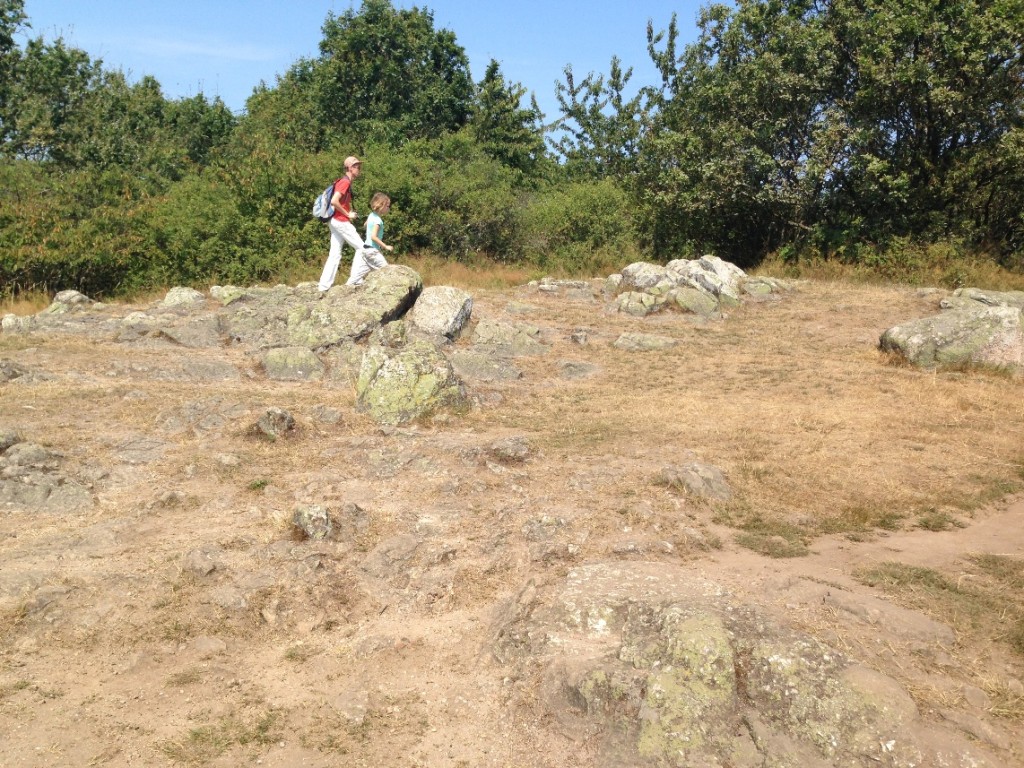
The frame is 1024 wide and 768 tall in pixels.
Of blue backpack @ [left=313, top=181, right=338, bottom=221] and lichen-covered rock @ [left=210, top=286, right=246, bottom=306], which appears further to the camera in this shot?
lichen-covered rock @ [left=210, top=286, right=246, bottom=306]

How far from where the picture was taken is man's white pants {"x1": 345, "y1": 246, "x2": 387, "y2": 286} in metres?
11.6

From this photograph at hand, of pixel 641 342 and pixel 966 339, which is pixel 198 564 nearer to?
pixel 641 342

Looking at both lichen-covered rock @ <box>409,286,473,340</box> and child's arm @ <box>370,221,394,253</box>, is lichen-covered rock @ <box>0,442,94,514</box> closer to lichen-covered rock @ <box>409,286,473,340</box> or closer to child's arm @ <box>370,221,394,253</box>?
lichen-covered rock @ <box>409,286,473,340</box>

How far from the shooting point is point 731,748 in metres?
3.81

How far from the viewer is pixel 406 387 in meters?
8.09

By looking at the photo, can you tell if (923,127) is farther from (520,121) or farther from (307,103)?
(307,103)

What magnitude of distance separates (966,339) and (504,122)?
17.7 m

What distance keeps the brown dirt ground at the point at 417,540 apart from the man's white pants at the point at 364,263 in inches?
95.1

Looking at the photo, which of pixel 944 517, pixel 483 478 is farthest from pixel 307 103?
pixel 944 517

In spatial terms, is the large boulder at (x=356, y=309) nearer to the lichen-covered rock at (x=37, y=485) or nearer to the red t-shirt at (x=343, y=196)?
the red t-shirt at (x=343, y=196)

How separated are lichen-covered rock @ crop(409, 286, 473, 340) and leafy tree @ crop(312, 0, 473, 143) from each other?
45.3 feet

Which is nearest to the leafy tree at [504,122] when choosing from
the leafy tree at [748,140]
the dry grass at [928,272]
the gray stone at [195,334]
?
the leafy tree at [748,140]

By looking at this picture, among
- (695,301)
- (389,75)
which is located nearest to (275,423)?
(695,301)

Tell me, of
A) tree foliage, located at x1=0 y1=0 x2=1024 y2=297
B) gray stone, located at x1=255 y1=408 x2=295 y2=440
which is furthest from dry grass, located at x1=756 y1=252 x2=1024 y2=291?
gray stone, located at x1=255 y1=408 x2=295 y2=440
